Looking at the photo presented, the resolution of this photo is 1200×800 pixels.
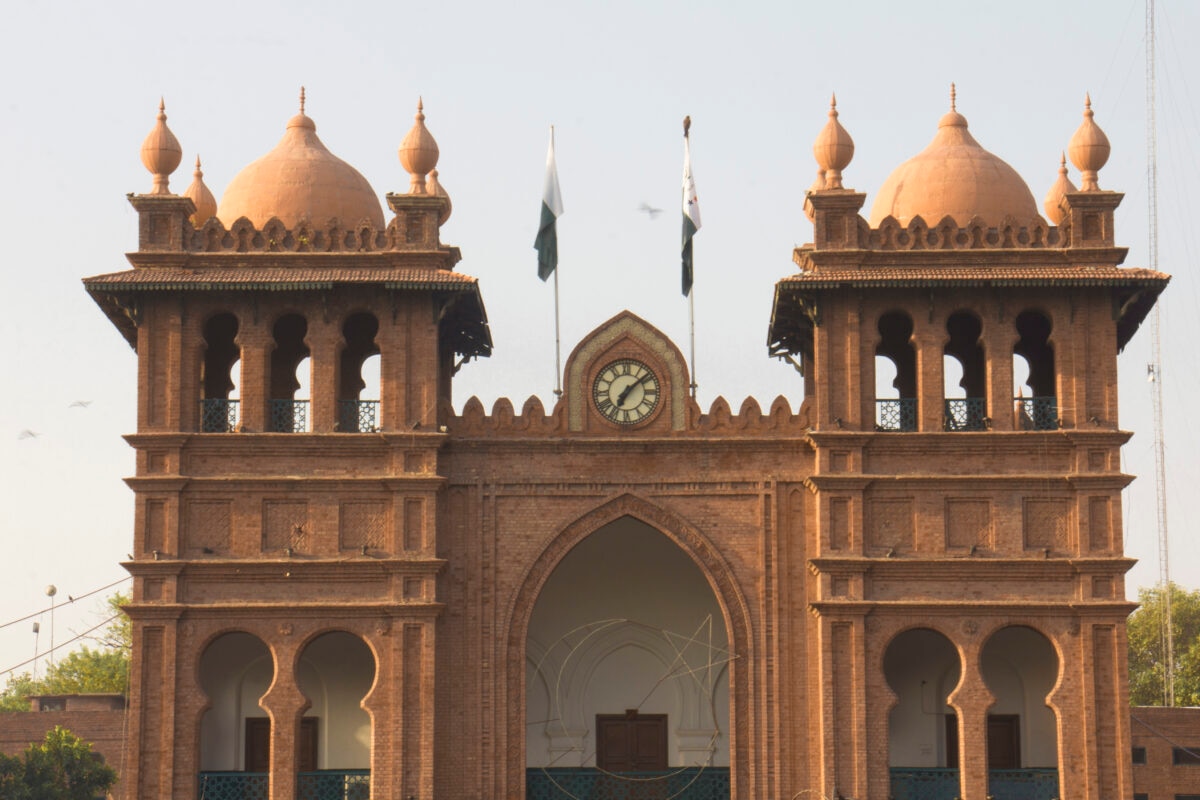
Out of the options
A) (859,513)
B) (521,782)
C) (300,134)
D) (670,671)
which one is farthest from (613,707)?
(300,134)

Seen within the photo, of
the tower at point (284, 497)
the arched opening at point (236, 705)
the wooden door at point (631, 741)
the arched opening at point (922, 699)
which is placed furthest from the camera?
the wooden door at point (631, 741)

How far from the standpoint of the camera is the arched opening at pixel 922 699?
38125 millimetres

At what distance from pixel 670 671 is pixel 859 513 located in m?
5.41

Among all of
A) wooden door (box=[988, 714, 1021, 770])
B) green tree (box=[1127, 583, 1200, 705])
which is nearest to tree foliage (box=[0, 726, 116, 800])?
wooden door (box=[988, 714, 1021, 770])

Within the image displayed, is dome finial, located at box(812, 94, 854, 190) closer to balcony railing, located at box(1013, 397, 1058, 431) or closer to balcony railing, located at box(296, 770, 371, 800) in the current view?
balcony railing, located at box(1013, 397, 1058, 431)

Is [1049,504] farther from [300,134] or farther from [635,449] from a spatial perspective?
[300,134]

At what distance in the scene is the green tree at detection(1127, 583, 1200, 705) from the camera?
66481 millimetres

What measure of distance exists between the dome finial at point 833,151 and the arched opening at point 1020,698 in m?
8.11

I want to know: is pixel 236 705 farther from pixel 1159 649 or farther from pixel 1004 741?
pixel 1159 649

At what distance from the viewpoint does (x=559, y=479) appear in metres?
37.2

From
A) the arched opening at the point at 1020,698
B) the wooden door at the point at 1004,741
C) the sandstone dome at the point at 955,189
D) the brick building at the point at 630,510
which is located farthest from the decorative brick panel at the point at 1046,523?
the sandstone dome at the point at 955,189

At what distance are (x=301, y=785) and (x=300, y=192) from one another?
392 inches

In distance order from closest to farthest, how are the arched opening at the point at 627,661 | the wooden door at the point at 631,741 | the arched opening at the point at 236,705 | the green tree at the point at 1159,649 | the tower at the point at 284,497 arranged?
the tower at the point at 284,497
the arched opening at the point at 236,705
the arched opening at the point at 627,661
the wooden door at the point at 631,741
the green tree at the point at 1159,649

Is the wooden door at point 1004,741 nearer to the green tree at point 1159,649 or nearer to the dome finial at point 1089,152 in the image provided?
the dome finial at point 1089,152
